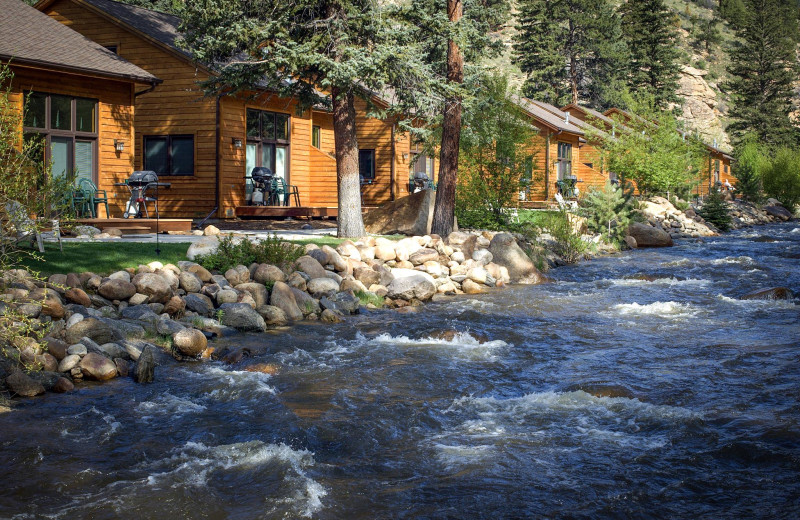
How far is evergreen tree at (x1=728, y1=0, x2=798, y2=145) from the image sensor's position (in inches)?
2327

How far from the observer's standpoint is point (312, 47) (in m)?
15.0

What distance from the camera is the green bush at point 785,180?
45.2m

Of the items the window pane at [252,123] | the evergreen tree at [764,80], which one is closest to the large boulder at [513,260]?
the window pane at [252,123]

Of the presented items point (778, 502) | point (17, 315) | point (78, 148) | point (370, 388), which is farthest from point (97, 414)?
point (78, 148)

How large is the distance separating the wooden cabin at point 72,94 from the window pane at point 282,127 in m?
4.76

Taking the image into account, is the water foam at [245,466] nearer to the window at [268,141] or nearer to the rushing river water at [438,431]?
the rushing river water at [438,431]

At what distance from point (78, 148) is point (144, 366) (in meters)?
12.4

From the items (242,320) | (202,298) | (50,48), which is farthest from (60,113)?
(242,320)

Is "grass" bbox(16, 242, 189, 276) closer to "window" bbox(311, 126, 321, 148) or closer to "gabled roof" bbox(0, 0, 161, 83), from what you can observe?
"gabled roof" bbox(0, 0, 161, 83)

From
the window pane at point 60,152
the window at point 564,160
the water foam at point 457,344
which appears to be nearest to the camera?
the water foam at point 457,344

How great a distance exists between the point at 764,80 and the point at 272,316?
59881mm

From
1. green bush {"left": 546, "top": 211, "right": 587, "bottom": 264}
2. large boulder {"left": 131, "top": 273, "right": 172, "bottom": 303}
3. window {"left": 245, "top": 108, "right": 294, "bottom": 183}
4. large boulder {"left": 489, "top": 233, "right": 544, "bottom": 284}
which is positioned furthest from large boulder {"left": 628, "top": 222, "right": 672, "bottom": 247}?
large boulder {"left": 131, "top": 273, "right": 172, "bottom": 303}

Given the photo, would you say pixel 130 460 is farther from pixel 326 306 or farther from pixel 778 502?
pixel 326 306

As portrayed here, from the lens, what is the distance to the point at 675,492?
5281 mm
